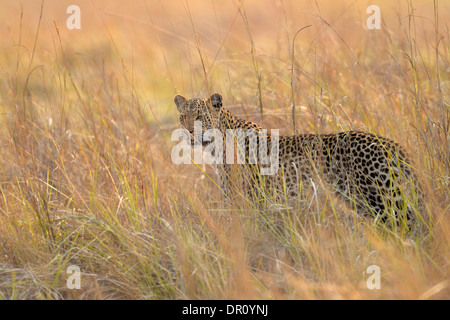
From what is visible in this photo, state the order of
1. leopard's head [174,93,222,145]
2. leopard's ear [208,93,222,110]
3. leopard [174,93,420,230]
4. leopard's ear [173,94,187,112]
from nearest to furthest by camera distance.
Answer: leopard [174,93,420,230]
leopard's ear [208,93,222,110]
leopard's head [174,93,222,145]
leopard's ear [173,94,187,112]

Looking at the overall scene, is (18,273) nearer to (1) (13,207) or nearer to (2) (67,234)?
(2) (67,234)

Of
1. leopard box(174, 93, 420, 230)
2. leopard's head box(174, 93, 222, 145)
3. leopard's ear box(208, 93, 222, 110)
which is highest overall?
leopard's ear box(208, 93, 222, 110)

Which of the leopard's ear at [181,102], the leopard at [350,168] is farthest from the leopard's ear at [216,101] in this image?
the leopard's ear at [181,102]

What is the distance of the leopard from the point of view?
4.35 m

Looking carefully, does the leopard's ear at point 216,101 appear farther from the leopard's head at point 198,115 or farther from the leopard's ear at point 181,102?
the leopard's ear at point 181,102

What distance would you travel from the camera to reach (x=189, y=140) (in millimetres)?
5703

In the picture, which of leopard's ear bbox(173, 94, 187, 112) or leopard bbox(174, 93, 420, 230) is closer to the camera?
leopard bbox(174, 93, 420, 230)

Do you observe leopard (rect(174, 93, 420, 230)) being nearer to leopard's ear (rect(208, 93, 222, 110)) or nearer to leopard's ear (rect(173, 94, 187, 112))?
leopard's ear (rect(208, 93, 222, 110))

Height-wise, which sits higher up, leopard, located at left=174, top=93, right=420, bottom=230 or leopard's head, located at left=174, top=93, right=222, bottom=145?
leopard's head, located at left=174, top=93, right=222, bottom=145

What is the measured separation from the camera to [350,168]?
482cm

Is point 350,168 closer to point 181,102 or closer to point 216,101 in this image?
point 216,101

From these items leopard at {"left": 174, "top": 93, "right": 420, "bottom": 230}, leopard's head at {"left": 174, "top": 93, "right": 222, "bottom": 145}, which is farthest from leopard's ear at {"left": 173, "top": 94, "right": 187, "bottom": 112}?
leopard at {"left": 174, "top": 93, "right": 420, "bottom": 230}
